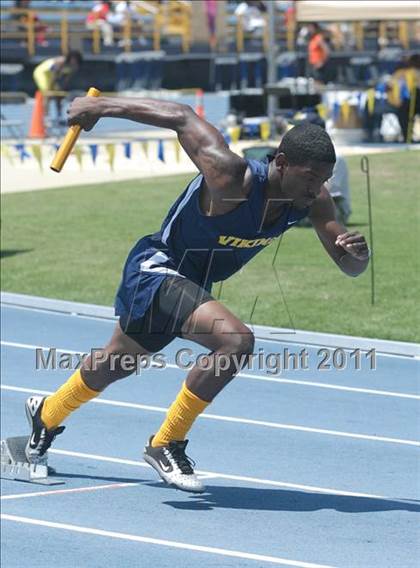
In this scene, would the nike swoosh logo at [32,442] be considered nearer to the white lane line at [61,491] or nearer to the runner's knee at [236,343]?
the white lane line at [61,491]

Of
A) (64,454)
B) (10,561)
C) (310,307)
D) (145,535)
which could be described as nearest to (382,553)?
(145,535)

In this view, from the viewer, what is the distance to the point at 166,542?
667cm

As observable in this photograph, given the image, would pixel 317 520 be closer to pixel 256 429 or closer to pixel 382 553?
pixel 382 553

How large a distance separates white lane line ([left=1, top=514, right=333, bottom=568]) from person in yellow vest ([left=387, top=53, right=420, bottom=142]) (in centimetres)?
1979

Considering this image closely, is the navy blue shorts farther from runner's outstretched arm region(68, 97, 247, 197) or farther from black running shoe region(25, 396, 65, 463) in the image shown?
black running shoe region(25, 396, 65, 463)

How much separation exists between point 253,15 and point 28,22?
263 inches

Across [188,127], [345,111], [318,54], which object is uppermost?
[188,127]

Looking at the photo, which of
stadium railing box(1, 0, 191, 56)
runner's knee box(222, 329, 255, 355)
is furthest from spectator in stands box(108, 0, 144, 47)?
runner's knee box(222, 329, 255, 355)

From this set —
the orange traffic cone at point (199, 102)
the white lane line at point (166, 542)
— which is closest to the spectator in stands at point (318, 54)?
the orange traffic cone at point (199, 102)

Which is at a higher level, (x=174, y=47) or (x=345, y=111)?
(x=174, y=47)

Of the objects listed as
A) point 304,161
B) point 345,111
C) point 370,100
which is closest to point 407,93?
point 370,100

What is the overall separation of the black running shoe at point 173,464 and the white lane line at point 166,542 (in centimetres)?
28

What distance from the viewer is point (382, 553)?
635 cm

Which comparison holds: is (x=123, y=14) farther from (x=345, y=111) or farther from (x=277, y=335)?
(x=277, y=335)
